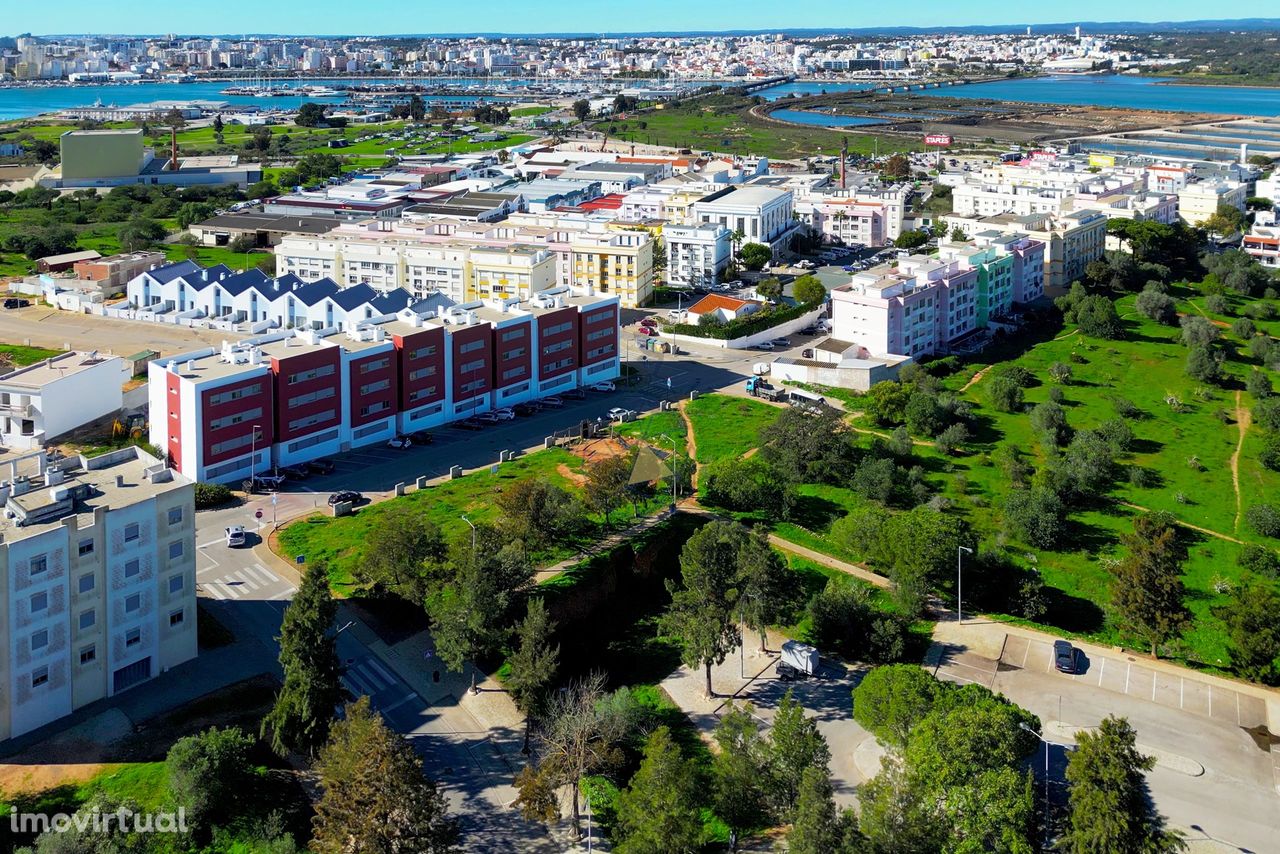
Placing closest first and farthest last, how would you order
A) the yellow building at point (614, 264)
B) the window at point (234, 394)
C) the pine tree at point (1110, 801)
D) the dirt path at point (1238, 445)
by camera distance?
the pine tree at point (1110, 801), the window at point (234, 394), the dirt path at point (1238, 445), the yellow building at point (614, 264)

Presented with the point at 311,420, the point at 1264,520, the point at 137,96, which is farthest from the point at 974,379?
the point at 137,96

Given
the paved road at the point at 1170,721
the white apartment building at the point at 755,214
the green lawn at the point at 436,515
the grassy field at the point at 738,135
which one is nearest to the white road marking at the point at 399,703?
the green lawn at the point at 436,515

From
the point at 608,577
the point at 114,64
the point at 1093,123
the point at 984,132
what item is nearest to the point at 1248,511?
the point at 608,577

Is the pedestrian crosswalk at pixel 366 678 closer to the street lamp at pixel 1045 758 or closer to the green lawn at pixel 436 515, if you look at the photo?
the green lawn at pixel 436 515

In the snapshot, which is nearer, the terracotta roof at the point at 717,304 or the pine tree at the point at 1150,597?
the pine tree at the point at 1150,597

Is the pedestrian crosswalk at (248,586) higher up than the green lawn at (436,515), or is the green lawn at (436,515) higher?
the green lawn at (436,515)

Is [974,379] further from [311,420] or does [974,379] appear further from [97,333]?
[97,333]
